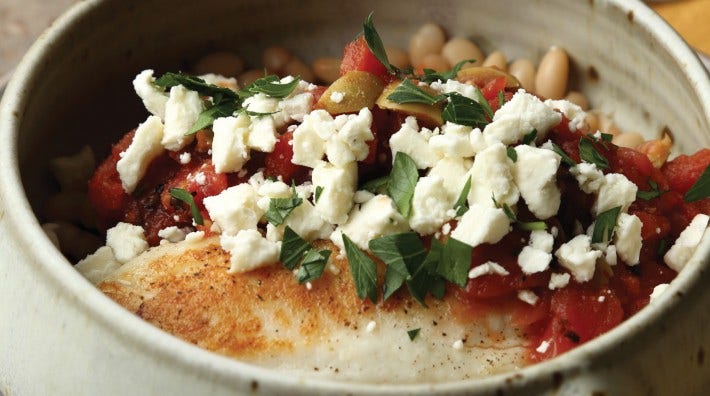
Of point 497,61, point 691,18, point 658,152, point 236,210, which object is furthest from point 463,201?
point 691,18

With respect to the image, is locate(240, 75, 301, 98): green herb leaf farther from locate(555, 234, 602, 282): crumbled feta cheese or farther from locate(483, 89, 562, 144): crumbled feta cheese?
locate(555, 234, 602, 282): crumbled feta cheese

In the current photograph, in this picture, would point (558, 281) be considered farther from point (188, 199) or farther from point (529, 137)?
point (188, 199)

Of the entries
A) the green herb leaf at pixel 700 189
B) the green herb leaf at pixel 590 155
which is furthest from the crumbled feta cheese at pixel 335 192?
the green herb leaf at pixel 700 189

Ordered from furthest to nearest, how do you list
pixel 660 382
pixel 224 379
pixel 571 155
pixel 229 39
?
pixel 229 39 < pixel 571 155 < pixel 660 382 < pixel 224 379

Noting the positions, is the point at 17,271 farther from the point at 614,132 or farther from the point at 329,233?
the point at 614,132

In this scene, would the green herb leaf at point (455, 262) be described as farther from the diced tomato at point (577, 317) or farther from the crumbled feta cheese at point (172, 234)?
the crumbled feta cheese at point (172, 234)

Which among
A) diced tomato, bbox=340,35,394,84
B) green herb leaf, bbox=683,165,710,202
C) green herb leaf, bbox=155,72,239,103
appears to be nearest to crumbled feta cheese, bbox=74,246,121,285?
green herb leaf, bbox=155,72,239,103

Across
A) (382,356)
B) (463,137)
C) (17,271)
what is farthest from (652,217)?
(17,271)
